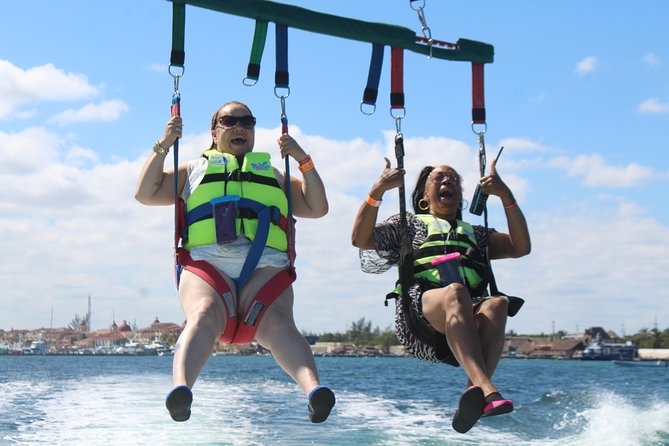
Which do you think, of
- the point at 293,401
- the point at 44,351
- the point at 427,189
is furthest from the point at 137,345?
the point at 427,189

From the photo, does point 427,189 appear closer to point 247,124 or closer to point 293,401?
point 247,124

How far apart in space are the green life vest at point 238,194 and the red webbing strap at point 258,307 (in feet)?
0.71

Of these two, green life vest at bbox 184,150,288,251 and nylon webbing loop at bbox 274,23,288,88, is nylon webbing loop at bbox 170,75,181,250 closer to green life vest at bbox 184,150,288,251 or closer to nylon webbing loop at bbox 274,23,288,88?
green life vest at bbox 184,150,288,251

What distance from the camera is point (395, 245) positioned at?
5.53 meters

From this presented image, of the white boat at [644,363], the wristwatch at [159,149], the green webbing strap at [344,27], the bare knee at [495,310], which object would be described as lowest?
the white boat at [644,363]

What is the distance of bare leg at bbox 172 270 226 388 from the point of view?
4457mm

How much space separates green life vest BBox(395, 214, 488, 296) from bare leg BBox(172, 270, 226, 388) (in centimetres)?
125

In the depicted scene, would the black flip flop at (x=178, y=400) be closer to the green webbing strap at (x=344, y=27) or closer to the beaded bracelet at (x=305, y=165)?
the beaded bracelet at (x=305, y=165)

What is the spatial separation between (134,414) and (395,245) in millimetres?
13505

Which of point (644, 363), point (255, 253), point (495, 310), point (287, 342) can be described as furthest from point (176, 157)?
point (644, 363)

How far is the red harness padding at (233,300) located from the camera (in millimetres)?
4832

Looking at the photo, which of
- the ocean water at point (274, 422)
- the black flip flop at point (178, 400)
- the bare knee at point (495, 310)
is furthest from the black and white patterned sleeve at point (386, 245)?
the ocean water at point (274, 422)

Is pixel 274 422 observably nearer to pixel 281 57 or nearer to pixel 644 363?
pixel 281 57

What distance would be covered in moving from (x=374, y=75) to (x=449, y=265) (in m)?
1.31
